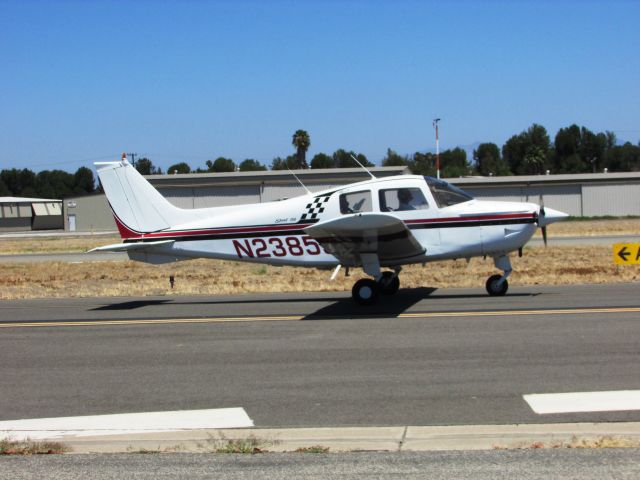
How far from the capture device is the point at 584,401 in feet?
21.9

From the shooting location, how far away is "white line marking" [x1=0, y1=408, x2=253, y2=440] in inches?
251

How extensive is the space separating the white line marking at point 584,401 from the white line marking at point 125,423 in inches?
101

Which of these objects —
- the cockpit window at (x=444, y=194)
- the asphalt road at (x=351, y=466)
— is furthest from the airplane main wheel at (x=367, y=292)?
the asphalt road at (x=351, y=466)

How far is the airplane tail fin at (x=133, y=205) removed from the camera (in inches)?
618

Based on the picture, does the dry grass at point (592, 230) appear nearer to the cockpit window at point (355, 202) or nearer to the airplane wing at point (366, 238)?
the airplane wing at point (366, 238)

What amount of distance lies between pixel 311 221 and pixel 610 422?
29.8 ft

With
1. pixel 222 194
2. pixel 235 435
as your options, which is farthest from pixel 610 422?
pixel 222 194

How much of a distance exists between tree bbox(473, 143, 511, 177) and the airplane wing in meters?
102

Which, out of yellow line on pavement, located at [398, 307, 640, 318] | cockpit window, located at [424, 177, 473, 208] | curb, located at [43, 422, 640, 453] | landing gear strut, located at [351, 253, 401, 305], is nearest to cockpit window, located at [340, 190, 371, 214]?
landing gear strut, located at [351, 253, 401, 305]

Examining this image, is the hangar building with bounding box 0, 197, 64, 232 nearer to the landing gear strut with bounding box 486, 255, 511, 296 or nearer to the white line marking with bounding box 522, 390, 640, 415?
the landing gear strut with bounding box 486, 255, 511, 296

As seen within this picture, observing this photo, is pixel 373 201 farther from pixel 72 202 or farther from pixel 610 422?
pixel 72 202

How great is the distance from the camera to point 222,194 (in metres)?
66.2

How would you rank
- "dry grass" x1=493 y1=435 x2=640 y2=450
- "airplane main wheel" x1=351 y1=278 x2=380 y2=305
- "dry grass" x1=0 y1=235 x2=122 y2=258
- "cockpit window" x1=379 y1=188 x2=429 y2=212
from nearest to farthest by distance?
1. "dry grass" x1=493 y1=435 x2=640 y2=450
2. "airplane main wheel" x1=351 y1=278 x2=380 y2=305
3. "cockpit window" x1=379 y1=188 x2=429 y2=212
4. "dry grass" x1=0 y1=235 x2=122 y2=258

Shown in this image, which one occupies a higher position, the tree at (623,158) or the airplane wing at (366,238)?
the tree at (623,158)
